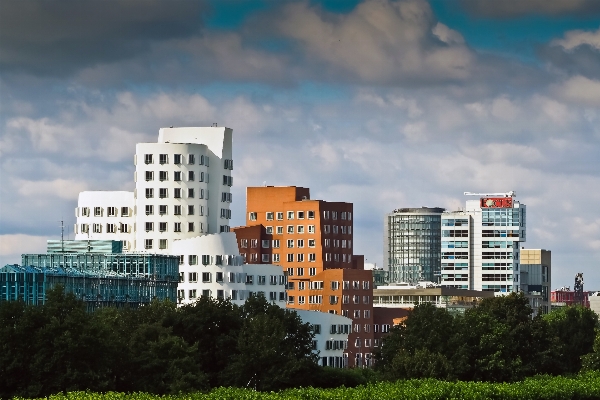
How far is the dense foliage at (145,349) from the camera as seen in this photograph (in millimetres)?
141875

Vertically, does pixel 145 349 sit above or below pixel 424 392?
above

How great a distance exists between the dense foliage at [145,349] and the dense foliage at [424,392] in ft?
39.2

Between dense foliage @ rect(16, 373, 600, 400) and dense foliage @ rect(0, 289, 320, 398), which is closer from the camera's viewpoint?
dense foliage @ rect(16, 373, 600, 400)

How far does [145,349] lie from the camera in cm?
16012

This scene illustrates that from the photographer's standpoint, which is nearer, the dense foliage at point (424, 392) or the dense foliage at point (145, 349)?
the dense foliage at point (424, 392)

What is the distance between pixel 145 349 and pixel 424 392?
3256 centimetres

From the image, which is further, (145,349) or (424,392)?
(145,349)

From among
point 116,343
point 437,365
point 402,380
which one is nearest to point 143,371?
point 116,343

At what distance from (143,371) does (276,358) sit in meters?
24.6

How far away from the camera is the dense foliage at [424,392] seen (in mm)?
136750

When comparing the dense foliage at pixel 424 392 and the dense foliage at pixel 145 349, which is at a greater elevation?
the dense foliage at pixel 145 349

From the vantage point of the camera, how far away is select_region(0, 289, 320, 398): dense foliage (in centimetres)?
14188

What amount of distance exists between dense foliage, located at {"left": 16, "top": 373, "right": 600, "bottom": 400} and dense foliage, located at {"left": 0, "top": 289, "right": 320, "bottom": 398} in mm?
11951

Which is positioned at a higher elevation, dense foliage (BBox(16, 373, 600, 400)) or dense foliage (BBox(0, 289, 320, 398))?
dense foliage (BBox(0, 289, 320, 398))
